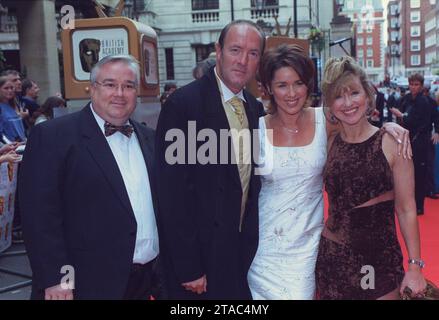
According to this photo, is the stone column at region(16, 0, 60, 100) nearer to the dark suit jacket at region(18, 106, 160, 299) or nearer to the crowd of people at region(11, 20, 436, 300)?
the crowd of people at region(11, 20, 436, 300)

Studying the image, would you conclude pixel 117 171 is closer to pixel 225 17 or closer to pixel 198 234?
pixel 198 234

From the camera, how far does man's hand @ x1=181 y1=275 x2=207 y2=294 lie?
2404mm

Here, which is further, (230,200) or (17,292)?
(17,292)

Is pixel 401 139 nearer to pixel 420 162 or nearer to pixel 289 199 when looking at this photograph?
pixel 289 199

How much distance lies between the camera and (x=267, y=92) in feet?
8.95

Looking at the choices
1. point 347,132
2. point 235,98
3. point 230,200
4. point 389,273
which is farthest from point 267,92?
point 389,273

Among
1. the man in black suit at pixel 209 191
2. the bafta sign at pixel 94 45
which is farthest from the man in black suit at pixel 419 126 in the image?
the man in black suit at pixel 209 191

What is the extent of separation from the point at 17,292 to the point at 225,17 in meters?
25.2

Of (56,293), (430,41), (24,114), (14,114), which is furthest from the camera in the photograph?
(430,41)

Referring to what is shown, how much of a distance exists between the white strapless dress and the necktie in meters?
0.20

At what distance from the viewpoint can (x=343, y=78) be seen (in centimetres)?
251

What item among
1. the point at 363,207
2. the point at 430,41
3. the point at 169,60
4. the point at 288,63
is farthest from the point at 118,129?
the point at 430,41

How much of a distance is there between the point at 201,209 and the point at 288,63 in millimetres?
829
